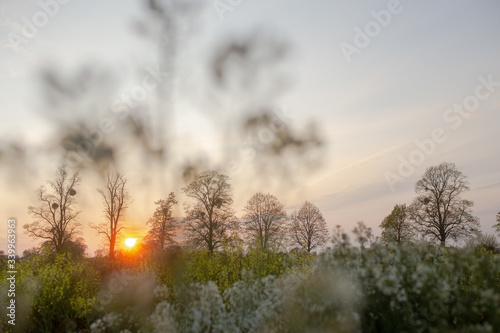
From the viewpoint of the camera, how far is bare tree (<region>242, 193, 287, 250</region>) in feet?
137

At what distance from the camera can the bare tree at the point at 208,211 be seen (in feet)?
119

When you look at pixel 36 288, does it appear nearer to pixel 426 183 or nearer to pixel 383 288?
pixel 383 288

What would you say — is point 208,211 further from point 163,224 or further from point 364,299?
point 364,299

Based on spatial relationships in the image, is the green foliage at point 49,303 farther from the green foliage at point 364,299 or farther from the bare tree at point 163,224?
the bare tree at point 163,224

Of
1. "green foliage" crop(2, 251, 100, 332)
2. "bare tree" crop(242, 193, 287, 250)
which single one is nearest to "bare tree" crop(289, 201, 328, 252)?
"bare tree" crop(242, 193, 287, 250)

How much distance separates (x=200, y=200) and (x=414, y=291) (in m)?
32.9

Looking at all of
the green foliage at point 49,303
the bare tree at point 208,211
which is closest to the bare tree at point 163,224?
the bare tree at point 208,211

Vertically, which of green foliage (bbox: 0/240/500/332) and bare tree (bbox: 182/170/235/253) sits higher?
bare tree (bbox: 182/170/235/253)

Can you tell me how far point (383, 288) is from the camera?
Result: 17.1 ft

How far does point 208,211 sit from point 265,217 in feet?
30.7

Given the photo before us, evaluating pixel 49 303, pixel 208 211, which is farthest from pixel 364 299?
pixel 208 211

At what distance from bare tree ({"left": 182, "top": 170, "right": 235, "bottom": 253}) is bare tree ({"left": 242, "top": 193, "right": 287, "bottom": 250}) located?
17.5ft

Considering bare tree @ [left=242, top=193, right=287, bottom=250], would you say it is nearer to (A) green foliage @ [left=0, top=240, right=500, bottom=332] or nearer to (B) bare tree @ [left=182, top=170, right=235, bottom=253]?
(B) bare tree @ [left=182, top=170, right=235, bottom=253]

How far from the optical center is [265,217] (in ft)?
140
